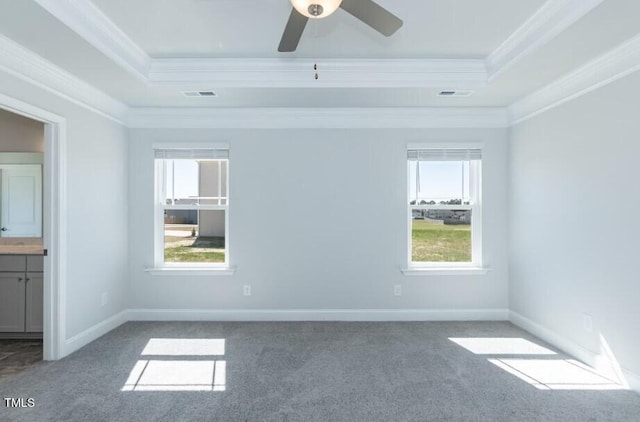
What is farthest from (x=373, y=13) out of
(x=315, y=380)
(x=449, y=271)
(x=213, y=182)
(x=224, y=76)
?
(x=449, y=271)

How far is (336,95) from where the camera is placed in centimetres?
352

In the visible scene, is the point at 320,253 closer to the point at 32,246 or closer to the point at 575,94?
the point at 575,94

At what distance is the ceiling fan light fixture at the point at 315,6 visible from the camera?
1679mm

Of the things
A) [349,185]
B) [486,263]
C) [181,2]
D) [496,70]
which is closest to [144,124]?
[181,2]

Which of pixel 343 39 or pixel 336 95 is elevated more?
pixel 343 39

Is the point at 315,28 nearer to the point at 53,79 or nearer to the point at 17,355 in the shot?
the point at 53,79

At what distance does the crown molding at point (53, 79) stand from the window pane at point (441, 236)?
357 centimetres

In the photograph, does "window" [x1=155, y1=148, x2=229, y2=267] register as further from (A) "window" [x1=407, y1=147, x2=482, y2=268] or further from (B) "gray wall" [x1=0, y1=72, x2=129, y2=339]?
(A) "window" [x1=407, y1=147, x2=482, y2=268]

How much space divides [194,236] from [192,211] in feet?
1.01

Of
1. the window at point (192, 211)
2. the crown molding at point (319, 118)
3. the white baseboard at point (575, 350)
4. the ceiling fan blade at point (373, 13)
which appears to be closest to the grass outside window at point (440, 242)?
the white baseboard at point (575, 350)

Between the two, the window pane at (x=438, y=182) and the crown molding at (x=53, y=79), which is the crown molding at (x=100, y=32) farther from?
the window pane at (x=438, y=182)

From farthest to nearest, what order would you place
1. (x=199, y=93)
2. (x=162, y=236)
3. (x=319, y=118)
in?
(x=162, y=236)
(x=319, y=118)
(x=199, y=93)

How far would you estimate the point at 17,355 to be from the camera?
3141mm

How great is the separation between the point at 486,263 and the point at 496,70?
85.4 inches
